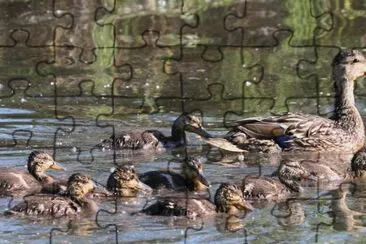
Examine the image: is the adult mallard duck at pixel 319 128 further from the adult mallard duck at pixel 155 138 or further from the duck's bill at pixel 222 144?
the adult mallard duck at pixel 155 138

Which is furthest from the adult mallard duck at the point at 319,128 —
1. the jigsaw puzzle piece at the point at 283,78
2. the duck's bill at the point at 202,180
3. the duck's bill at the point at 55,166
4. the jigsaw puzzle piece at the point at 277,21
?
the jigsaw puzzle piece at the point at 277,21

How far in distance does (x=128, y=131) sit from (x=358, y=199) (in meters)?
2.46

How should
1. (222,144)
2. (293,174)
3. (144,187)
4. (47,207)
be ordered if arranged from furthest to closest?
(222,144) → (293,174) → (144,187) → (47,207)

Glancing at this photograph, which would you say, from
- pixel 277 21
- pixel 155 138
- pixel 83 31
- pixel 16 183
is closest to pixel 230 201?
pixel 16 183

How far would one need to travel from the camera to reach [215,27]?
1619 cm

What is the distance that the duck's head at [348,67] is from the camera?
1243cm

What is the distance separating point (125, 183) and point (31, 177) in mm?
741

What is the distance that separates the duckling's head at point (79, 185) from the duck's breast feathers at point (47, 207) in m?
0.18

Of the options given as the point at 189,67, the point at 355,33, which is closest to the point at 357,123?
the point at 189,67

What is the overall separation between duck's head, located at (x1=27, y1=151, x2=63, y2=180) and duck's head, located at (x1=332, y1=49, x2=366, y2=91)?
2.94 meters

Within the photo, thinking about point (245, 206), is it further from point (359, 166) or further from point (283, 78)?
point (283, 78)

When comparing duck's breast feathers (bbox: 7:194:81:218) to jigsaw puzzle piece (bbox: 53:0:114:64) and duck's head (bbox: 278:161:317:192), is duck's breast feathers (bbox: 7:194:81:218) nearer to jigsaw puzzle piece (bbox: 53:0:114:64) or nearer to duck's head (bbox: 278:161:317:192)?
duck's head (bbox: 278:161:317:192)

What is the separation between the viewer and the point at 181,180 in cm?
1042

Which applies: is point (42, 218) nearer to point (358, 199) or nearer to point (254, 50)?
point (358, 199)
